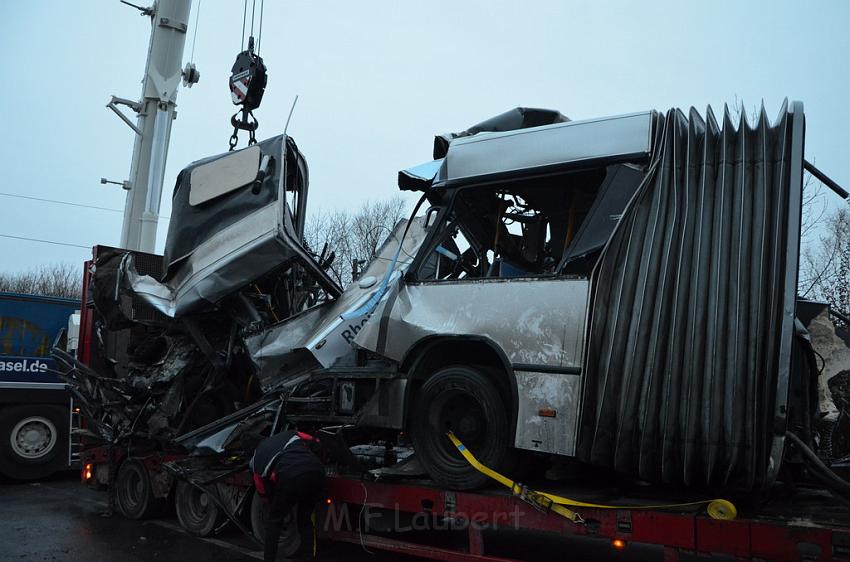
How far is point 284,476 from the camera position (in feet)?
18.4

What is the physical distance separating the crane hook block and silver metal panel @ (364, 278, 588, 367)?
477 cm

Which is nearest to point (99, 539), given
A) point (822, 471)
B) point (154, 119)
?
point (822, 471)

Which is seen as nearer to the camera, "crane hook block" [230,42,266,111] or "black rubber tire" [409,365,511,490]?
"black rubber tire" [409,365,511,490]

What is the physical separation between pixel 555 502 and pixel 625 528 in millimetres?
459

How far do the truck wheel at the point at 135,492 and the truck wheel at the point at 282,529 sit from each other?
1948 mm

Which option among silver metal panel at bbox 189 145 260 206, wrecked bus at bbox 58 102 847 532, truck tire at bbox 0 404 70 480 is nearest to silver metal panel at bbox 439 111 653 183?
wrecked bus at bbox 58 102 847 532

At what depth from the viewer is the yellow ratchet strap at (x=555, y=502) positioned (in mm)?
4082

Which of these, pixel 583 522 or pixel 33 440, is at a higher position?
pixel 583 522

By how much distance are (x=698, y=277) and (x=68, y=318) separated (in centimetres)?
1080

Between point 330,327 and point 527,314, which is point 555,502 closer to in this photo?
point 527,314

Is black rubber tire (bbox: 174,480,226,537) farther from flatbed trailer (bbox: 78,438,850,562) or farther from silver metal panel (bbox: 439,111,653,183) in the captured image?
silver metal panel (bbox: 439,111,653,183)

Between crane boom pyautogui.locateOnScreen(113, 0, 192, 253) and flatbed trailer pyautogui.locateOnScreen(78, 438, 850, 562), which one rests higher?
crane boom pyautogui.locateOnScreen(113, 0, 192, 253)

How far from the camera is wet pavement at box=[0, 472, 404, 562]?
677 centimetres

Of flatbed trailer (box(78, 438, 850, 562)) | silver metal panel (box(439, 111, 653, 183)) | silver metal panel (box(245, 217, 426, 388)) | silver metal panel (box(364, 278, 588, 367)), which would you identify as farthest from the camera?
silver metal panel (box(245, 217, 426, 388))
